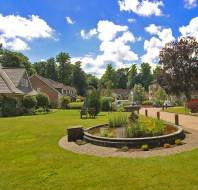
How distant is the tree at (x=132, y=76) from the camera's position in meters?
130

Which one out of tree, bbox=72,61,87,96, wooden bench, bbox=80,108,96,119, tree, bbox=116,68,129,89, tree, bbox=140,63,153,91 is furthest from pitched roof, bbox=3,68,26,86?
tree, bbox=116,68,129,89

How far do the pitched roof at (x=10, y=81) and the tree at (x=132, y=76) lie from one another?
87.1m

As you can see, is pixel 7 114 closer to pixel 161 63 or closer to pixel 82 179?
pixel 161 63

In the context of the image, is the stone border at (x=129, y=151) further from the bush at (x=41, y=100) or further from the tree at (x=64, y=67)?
the tree at (x=64, y=67)

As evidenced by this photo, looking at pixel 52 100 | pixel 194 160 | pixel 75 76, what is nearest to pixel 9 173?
pixel 194 160

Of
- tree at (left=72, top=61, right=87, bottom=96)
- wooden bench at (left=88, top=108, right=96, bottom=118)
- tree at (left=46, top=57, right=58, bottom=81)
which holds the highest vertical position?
tree at (left=46, top=57, right=58, bottom=81)

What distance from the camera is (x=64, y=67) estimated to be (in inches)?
4382

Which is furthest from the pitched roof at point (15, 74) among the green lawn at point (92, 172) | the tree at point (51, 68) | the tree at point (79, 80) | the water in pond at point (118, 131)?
the tree at point (51, 68)

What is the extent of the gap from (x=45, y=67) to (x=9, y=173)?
10111 cm

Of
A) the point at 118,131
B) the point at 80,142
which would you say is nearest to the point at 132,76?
the point at 118,131

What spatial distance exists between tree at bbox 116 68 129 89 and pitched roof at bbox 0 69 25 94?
93841mm

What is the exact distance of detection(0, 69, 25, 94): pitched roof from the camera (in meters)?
39.6

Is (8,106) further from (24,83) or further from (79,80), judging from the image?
(79,80)

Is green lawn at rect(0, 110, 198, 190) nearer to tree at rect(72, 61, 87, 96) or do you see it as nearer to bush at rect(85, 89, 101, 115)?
bush at rect(85, 89, 101, 115)
